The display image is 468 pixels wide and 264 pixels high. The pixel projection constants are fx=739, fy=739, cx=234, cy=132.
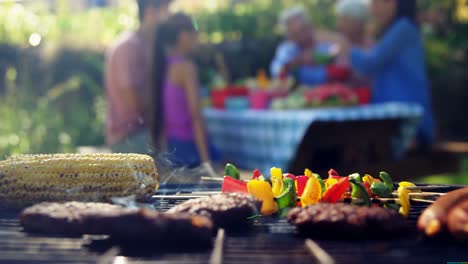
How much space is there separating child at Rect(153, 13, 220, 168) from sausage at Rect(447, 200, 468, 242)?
380 centimetres

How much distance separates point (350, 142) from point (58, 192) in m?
4.95

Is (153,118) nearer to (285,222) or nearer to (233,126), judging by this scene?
(233,126)

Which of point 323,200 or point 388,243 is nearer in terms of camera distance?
point 388,243

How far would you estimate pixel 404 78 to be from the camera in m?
7.40

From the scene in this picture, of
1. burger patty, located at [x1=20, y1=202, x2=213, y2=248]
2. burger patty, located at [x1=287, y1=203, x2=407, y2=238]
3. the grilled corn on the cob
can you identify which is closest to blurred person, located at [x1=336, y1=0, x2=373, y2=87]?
the grilled corn on the cob

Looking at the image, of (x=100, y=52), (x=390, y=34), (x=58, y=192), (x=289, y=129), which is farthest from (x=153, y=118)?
(x=100, y=52)

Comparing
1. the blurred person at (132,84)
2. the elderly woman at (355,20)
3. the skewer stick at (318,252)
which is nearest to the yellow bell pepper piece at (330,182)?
the skewer stick at (318,252)

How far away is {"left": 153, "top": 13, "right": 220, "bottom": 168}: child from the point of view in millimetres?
5965

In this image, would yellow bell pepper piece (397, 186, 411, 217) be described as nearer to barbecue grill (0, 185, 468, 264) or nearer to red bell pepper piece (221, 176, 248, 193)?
barbecue grill (0, 185, 468, 264)

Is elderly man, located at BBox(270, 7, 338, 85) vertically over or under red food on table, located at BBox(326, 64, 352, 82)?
over

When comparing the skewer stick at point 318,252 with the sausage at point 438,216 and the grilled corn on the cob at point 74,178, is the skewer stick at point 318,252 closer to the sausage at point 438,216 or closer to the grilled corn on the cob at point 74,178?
the sausage at point 438,216

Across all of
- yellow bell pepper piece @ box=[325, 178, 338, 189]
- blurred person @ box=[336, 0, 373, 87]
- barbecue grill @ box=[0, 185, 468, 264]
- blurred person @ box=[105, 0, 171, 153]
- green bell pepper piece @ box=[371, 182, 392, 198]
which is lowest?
barbecue grill @ box=[0, 185, 468, 264]

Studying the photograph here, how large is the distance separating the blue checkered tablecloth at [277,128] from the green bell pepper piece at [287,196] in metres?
3.91

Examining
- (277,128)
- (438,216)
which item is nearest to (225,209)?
(438,216)
